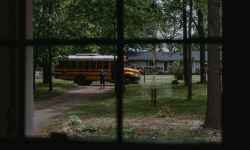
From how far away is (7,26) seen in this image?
2787 mm

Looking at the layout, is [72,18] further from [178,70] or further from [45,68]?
[178,70]

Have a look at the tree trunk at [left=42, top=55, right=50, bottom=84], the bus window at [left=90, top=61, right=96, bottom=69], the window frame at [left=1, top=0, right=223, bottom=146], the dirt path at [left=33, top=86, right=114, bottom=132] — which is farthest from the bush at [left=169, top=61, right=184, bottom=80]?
the window frame at [left=1, top=0, right=223, bottom=146]

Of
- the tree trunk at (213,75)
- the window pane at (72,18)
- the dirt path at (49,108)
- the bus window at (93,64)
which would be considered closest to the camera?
the tree trunk at (213,75)

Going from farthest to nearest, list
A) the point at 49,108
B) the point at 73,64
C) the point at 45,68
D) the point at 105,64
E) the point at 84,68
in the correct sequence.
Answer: the point at 73,64 < the point at 84,68 < the point at 105,64 < the point at 45,68 < the point at 49,108

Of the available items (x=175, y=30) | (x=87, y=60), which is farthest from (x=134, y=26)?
(x=87, y=60)

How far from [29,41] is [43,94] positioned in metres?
28.2

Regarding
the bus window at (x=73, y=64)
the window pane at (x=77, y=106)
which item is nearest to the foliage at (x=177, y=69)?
the window pane at (x=77, y=106)

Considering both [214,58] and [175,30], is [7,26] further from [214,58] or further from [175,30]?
[175,30]

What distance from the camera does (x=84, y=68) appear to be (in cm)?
3975

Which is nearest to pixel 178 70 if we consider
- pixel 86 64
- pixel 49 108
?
pixel 86 64

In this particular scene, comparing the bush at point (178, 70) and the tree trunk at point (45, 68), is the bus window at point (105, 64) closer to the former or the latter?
the tree trunk at point (45, 68)

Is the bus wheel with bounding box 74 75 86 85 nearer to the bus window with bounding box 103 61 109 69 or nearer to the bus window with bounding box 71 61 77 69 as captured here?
the bus window with bounding box 71 61 77 69

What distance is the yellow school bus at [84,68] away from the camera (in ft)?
128

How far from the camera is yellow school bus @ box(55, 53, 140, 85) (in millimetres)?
38938
